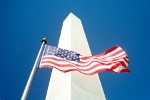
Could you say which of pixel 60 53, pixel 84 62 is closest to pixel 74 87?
pixel 84 62

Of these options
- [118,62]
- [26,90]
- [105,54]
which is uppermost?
[105,54]

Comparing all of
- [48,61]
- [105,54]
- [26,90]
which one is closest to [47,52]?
[48,61]

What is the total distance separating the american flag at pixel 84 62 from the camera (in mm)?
10148

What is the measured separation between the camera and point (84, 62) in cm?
1112

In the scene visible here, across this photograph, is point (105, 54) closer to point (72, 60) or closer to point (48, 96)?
point (72, 60)

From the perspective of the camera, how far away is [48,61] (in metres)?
10.1

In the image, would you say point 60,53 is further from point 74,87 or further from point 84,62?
point 74,87

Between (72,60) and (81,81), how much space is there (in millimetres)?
1574

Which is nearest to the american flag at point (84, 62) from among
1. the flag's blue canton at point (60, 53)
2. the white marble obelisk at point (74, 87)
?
the flag's blue canton at point (60, 53)

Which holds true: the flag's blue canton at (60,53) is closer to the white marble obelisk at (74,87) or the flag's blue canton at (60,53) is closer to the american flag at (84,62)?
the american flag at (84,62)

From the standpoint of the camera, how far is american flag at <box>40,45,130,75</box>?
10.1 m

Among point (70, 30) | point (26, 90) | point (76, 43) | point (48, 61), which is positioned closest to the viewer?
point (26, 90)

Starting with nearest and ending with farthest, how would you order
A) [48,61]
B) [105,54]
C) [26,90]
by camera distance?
[26,90] → [48,61] → [105,54]

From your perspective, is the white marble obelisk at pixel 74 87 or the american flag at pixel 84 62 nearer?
the american flag at pixel 84 62
